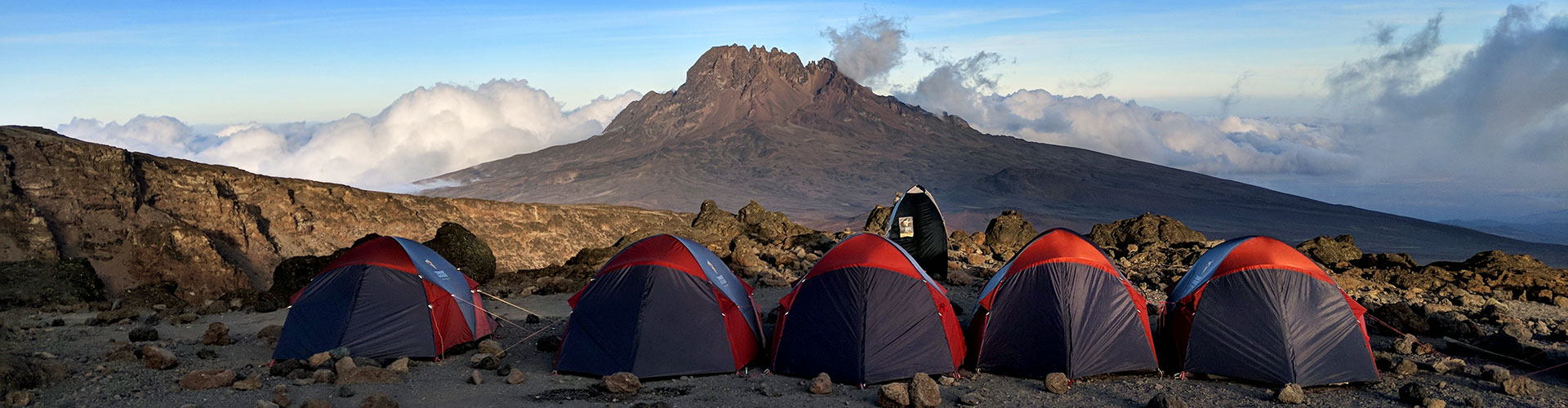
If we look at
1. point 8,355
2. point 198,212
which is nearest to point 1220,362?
point 8,355

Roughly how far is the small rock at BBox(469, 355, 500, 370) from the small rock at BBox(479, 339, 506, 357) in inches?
13.1

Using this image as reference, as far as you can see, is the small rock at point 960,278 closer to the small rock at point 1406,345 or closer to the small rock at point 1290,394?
the small rock at point 1406,345

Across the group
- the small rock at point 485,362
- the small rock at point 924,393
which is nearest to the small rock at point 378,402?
the small rock at point 485,362

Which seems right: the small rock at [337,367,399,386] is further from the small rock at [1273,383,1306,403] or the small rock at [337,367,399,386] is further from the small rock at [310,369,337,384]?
the small rock at [1273,383,1306,403]

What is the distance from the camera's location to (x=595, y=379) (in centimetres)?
1126

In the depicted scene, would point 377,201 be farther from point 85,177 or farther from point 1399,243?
point 1399,243

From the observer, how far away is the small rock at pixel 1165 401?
9461mm

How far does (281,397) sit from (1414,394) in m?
11.2

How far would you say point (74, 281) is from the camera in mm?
20016

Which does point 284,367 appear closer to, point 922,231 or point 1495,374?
point 922,231

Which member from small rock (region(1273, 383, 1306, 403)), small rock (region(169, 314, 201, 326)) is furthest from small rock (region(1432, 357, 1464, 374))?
small rock (region(169, 314, 201, 326))

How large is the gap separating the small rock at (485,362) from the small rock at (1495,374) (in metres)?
11.0

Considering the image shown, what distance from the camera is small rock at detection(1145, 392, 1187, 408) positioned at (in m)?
9.46

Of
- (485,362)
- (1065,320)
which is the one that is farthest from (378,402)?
(1065,320)
